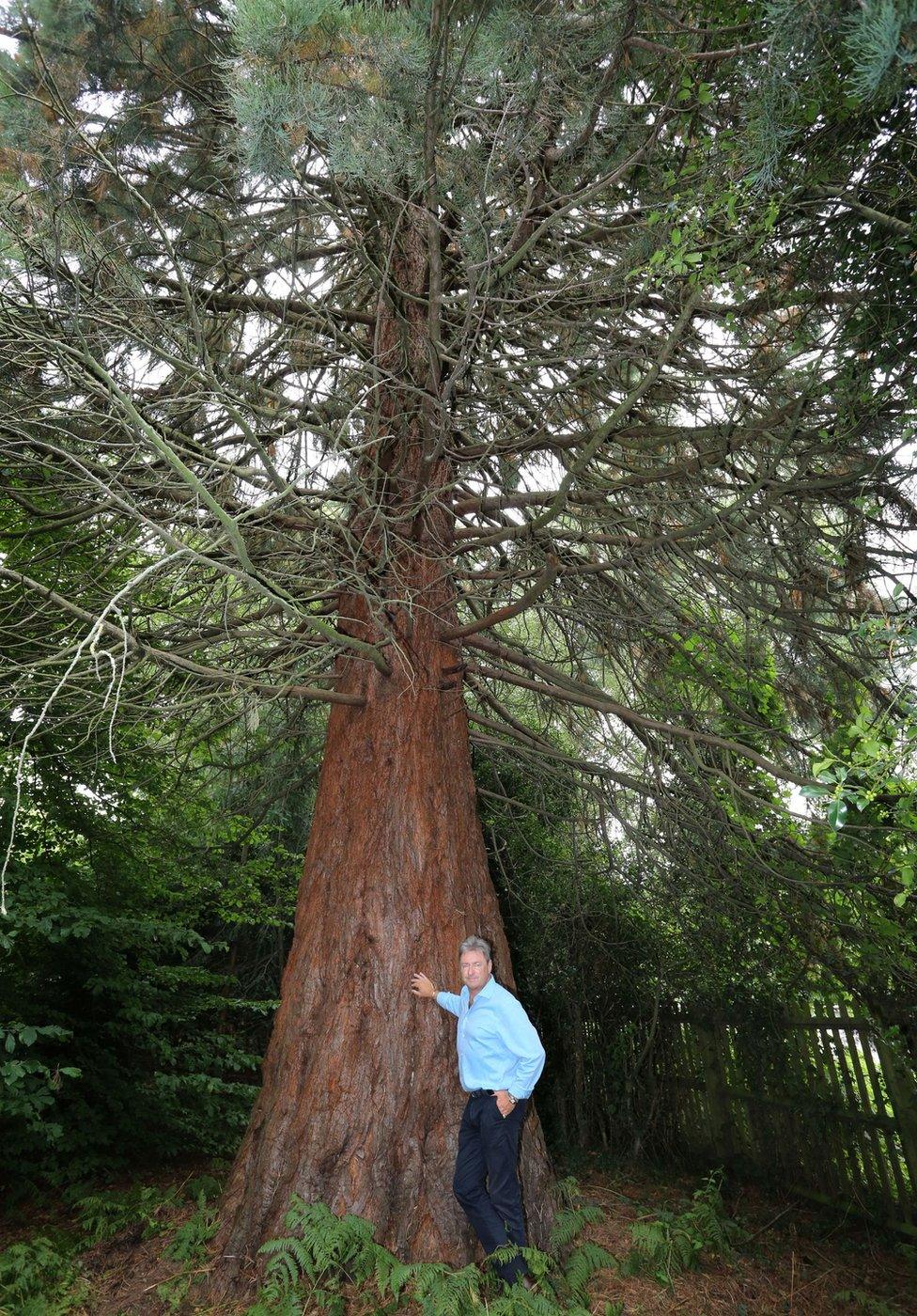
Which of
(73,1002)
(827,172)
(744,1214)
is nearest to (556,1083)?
(744,1214)

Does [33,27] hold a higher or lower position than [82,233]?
higher

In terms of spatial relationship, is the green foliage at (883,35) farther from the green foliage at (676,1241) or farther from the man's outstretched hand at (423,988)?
the green foliage at (676,1241)

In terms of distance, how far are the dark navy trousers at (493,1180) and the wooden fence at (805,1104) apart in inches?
107

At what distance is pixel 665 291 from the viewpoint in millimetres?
4359

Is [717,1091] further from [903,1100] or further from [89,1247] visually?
[89,1247]

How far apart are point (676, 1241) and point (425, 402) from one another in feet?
15.1

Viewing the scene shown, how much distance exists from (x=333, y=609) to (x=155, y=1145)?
450cm

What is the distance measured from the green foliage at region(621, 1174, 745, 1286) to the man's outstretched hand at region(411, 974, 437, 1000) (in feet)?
5.20

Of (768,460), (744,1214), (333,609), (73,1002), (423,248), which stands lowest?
(744,1214)

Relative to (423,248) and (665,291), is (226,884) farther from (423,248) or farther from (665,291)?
(665,291)

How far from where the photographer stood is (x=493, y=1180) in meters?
3.78

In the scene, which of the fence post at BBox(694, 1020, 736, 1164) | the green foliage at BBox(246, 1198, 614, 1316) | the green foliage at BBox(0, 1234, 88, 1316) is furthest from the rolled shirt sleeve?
the fence post at BBox(694, 1020, 736, 1164)

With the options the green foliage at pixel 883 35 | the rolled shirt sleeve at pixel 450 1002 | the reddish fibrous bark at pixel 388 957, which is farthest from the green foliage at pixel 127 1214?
the green foliage at pixel 883 35

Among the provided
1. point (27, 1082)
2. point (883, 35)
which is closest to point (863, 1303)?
point (27, 1082)
